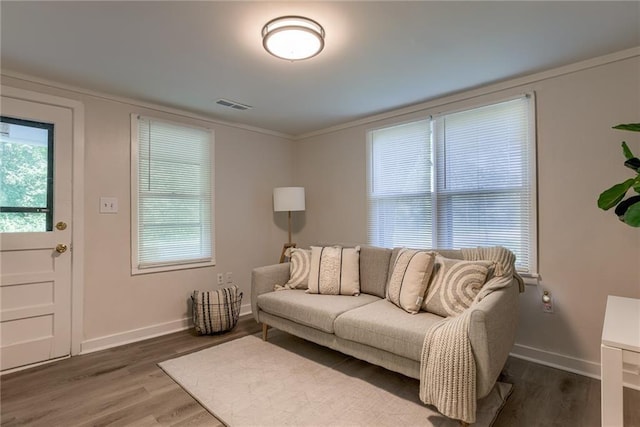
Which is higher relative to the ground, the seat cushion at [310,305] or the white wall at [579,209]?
the white wall at [579,209]

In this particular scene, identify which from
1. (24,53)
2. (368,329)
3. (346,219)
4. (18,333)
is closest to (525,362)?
(368,329)

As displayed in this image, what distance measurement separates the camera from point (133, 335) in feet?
10.0

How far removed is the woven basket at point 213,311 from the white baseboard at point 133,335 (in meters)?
0.25

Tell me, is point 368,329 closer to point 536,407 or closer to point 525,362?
point 536,407

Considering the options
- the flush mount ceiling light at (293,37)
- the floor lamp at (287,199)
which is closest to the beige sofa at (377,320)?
the floor lamp at (287,199)

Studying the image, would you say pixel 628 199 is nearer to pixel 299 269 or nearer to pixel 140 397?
pixel 299 269

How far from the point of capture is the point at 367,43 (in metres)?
2.08

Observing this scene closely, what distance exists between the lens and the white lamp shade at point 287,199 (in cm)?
387

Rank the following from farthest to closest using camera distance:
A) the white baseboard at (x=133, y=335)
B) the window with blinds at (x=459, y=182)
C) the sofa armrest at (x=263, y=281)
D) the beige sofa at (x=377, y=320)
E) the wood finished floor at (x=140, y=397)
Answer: the sofa armrest at (x=263, y=281), the white baseboard at (x=133, y=335), the window with blinds at (x=459, y=182), the wood finished floor at (x=140, y=397), the beige sofa at (x=377, y=320)

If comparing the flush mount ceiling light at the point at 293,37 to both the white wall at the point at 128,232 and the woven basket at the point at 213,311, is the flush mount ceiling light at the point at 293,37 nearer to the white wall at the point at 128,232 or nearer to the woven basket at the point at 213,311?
the white wall at the point at 128,232

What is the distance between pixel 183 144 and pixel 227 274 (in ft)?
4.97

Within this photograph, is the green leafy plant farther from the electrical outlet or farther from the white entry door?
the white entry door

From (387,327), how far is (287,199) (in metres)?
2.17

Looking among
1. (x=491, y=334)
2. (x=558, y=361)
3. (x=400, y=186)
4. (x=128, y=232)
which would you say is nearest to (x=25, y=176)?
→ (x=128, y=232)
